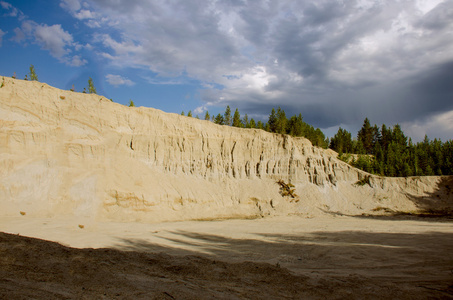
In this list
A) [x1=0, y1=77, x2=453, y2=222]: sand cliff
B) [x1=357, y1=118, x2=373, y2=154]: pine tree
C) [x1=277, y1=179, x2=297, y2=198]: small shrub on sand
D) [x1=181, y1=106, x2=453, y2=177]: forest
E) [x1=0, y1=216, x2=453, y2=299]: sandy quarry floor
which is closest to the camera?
[x1=0, y1=216, x2=453, y2=299]: sandy quarry floor

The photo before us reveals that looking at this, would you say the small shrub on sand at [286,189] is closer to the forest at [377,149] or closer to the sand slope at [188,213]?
the sand slope at [188,213]

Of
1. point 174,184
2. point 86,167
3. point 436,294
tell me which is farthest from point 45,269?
point 174,184

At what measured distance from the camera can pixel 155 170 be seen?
25.4 meters

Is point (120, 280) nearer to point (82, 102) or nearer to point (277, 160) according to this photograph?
point (82, 102)

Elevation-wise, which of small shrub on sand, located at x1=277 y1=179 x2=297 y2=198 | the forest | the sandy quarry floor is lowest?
the sandy quarry floor

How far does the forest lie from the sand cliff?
939 inches

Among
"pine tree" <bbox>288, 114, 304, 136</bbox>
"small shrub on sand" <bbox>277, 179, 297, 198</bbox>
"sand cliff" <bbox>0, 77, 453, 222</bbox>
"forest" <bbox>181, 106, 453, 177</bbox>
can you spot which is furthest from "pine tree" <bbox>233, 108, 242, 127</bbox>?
"small shrub on sand" <bbox>277, 179, 297, 198</bbox>

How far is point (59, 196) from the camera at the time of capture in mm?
19219

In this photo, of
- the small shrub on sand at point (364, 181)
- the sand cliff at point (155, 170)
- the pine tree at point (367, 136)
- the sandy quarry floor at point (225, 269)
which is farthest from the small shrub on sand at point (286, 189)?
the pine tree at point (367, 136)

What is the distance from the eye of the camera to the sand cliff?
1952cm

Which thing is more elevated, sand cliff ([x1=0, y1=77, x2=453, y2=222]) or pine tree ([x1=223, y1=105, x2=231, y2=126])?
pine tree ([x1=223, y1=105, x2=231, y2=126])

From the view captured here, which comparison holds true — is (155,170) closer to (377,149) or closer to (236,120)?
(236,120)

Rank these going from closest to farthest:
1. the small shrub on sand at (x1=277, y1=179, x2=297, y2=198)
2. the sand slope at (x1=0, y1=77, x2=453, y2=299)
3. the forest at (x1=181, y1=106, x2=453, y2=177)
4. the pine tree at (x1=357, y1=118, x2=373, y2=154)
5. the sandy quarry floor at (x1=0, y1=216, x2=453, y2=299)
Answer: the sandy quarry floor at (x1=0, y1=216, x2=453, y2=299) < the sand slope at (x1=0, y1=77, x2=453, y2=299) < the small shrub on sand at (x1=277, y1=179, x2=297, y2=198) < the forest at (x1=181, y1=106, x2=453, y2=177) < the pine tree at (x1=357, y1=118, x2=373, y2=154)

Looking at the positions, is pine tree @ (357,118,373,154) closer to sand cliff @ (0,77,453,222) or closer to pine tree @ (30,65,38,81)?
sand cliff @ (0,77,453,222)
